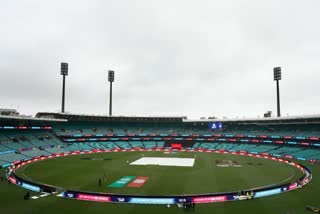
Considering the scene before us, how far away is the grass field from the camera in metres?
28.5

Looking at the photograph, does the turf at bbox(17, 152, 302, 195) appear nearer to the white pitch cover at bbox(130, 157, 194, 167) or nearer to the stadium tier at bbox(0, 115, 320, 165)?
the white pitch cover at bbox(130, 157, 194, 167)

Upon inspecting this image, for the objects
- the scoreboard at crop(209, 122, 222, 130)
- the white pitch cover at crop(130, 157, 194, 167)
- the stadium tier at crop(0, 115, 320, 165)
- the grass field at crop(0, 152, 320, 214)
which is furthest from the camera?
the scoreboard at crop(209, 122, 222, 130)

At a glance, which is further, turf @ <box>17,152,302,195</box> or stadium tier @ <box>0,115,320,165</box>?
stadium tier @ <box>0,115,320,165</box>

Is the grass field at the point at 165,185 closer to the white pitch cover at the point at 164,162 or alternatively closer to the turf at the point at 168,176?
the turf at the point at 168,176

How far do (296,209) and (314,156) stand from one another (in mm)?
50096

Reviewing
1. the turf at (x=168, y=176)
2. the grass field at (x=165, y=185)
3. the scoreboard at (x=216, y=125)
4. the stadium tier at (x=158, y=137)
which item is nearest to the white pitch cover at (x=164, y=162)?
the turf at (x=168, y=176)

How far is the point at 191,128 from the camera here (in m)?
118

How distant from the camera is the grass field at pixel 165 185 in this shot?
93.6 ft

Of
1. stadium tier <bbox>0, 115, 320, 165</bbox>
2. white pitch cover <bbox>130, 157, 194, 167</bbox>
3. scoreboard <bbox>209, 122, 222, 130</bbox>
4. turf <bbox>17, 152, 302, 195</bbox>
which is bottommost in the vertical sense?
white pitch cover <bbox>130, 157, 194, 167</bbox>

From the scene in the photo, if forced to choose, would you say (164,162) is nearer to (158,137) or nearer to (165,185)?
(165,185)

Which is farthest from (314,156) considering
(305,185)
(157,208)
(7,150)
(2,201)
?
(7,150)

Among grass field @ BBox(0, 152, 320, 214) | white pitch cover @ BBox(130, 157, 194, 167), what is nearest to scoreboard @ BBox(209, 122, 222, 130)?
white pitch cover @ BBox(130, 157, 194, 167)

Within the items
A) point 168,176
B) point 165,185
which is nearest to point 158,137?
point 168,176

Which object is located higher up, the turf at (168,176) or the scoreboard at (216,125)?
the scoreboard at (216,125)
